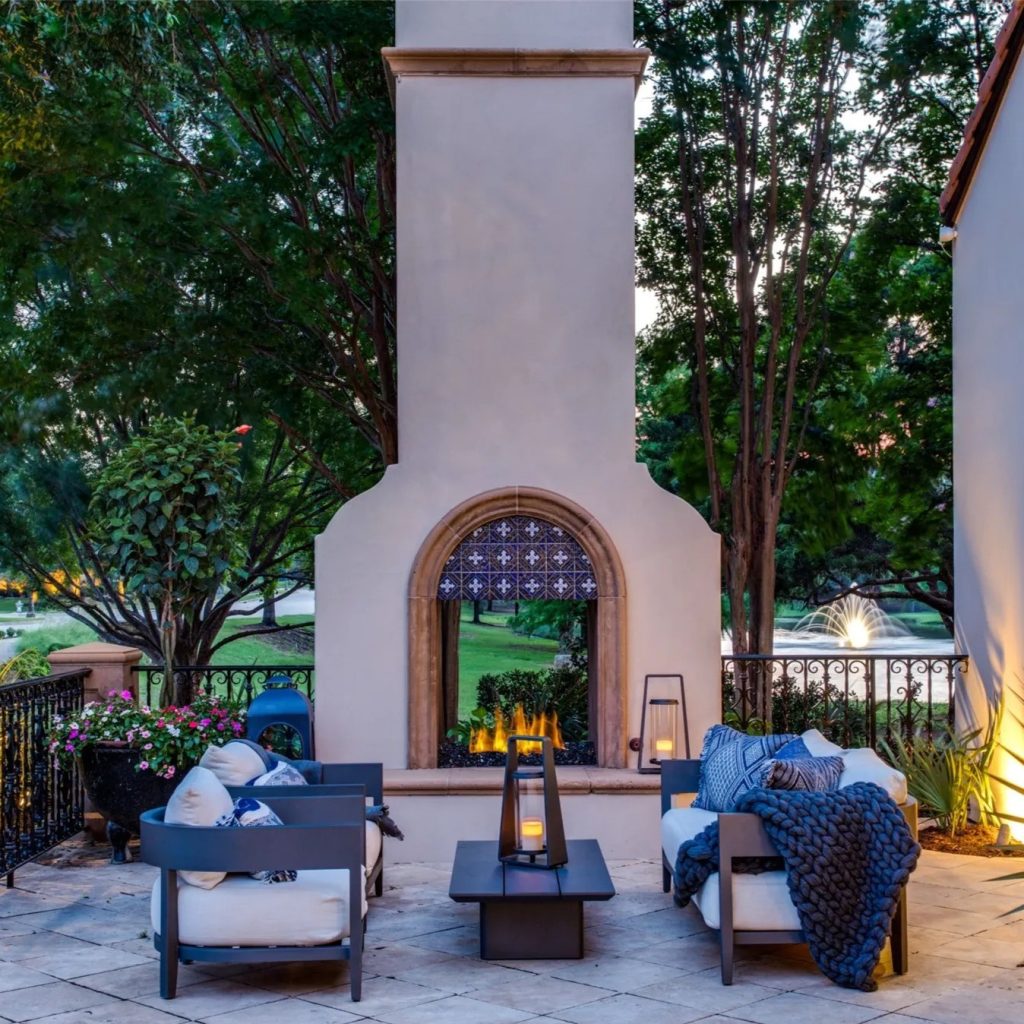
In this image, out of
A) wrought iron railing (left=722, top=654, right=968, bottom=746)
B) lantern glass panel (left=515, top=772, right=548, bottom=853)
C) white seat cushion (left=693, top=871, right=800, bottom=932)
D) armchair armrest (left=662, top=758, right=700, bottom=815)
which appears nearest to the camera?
white seat cushion (left=693, top=871, right=800, bottom=932)

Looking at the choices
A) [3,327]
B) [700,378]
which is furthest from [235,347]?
[700,378]

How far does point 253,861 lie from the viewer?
16.2 feet

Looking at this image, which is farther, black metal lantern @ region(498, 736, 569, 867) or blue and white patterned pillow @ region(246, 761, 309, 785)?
blue and white patterned pillow @ region(246, 761, 309, 785)

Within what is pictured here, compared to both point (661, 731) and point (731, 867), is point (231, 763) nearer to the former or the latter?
point (731, 867)

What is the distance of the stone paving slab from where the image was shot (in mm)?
4816

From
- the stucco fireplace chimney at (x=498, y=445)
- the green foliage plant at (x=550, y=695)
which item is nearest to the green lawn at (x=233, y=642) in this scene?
the green foliage plant at (x=550, y=695)

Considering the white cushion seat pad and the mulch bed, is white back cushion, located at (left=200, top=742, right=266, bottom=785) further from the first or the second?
the mulch bed

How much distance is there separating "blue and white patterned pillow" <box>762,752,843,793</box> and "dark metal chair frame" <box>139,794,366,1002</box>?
169 cm

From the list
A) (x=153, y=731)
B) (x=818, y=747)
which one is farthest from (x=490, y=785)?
(x=818, y=747)

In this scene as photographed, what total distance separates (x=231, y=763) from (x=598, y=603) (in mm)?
2684

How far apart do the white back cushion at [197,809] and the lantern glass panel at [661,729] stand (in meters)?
3.08

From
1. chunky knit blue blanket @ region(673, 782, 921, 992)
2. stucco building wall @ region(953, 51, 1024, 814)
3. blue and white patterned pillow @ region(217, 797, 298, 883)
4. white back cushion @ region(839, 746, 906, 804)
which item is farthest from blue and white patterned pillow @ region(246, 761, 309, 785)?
stucco building wall @ region(953, 51, 1024, 814)

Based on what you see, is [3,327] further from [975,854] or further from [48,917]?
[975,854]

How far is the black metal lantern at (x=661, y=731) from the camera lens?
25.1 feet
